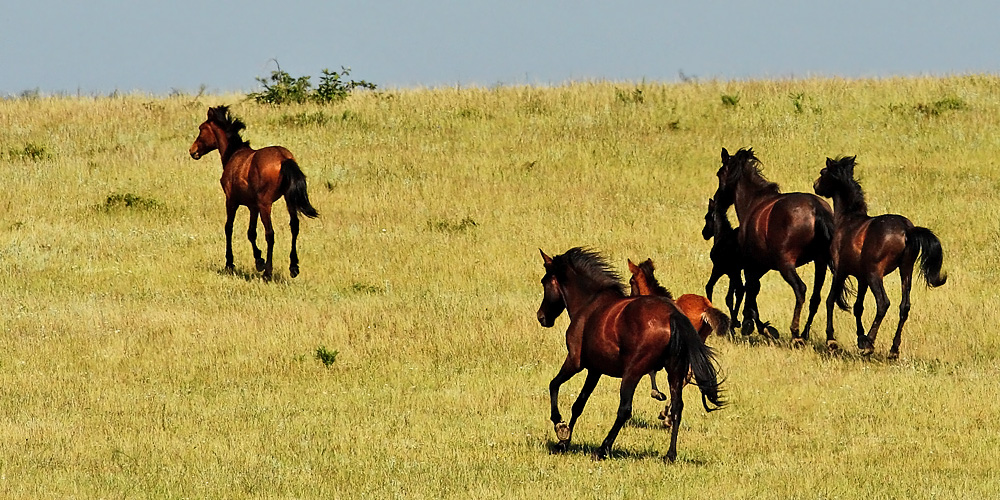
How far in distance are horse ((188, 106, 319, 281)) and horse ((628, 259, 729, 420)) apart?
343 inches

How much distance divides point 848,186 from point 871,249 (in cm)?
102

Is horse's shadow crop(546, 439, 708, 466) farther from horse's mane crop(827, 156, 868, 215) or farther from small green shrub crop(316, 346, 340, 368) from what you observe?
horse's mane crop(827, 156, 868, 215)

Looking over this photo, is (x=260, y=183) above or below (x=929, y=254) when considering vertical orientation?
above

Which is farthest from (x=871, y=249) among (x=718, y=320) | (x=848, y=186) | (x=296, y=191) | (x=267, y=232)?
(x=267, y=232)

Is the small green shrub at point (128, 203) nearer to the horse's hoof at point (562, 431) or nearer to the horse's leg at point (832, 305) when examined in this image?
the horse's leg at point (832, 305)

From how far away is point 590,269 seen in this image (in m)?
10.1

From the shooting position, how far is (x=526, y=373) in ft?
45.3

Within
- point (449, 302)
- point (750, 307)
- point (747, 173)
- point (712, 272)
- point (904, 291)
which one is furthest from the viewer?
point (712, 272)

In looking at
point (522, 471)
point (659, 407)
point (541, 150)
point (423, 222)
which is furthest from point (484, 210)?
point (522, 471)

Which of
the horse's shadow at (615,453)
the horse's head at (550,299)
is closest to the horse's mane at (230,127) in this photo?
the horse's head at (550,299)

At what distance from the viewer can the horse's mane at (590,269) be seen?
994 centimetres

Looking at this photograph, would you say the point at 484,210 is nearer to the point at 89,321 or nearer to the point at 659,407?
the point at 89,321

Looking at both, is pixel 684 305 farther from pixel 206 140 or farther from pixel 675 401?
pixel 206 140

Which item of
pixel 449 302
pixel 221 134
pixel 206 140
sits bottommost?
pixel 449 302
